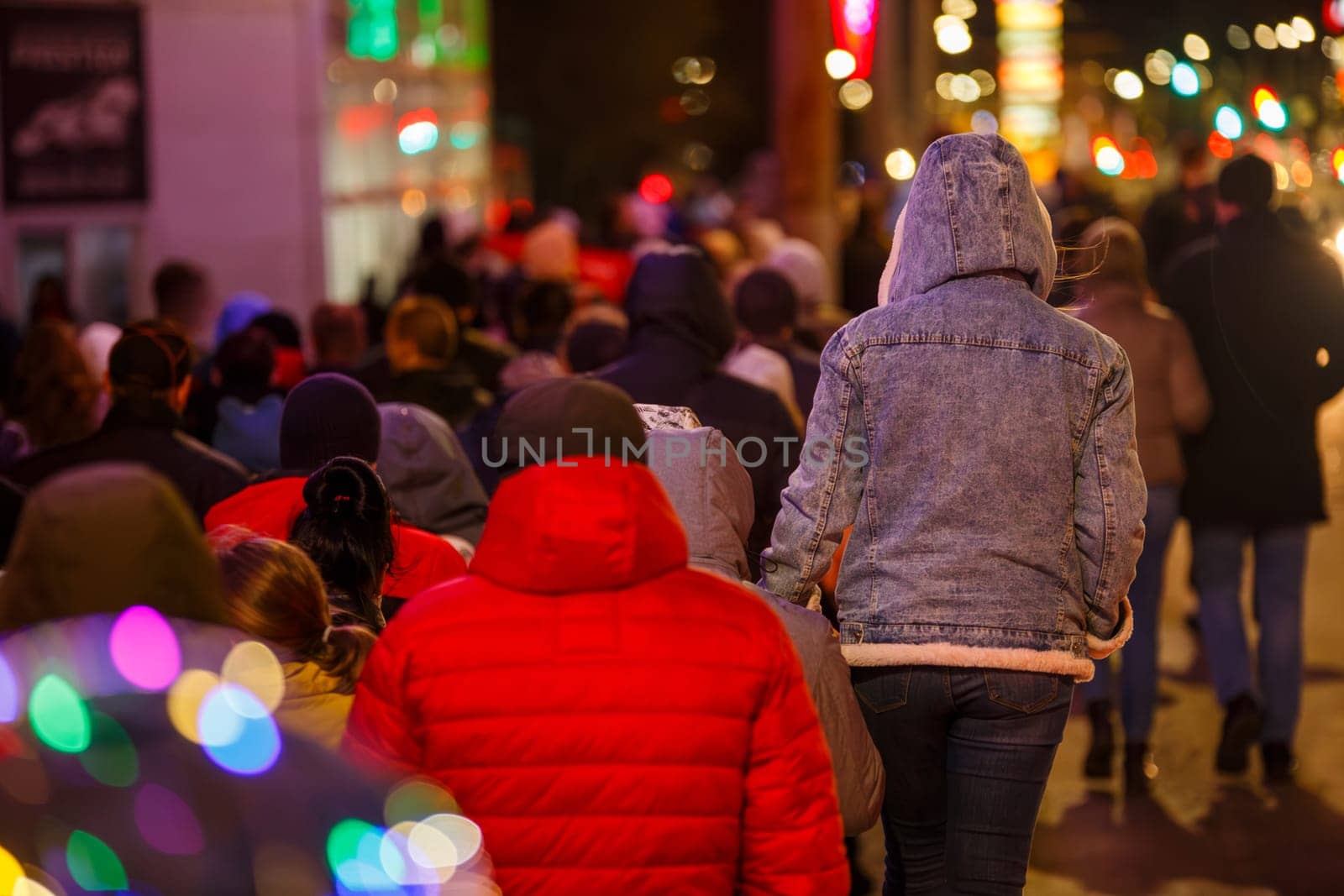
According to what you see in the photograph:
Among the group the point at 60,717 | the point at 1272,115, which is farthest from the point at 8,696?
the point at 1272,115

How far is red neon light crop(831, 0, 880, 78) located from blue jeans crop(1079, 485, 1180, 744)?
491 inches

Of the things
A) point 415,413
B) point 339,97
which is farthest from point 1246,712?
point 339,97

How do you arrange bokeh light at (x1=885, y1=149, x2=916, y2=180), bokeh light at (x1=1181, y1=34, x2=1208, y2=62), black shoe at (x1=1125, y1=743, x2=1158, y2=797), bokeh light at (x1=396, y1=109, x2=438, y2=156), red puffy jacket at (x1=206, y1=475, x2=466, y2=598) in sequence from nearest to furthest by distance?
red puffy jacket at (x1=206, y1=475, x2=466, y2=598) < black shoe at (x1=1125, y1=743, x2=1158, y2=797) < bokeh light at (x1=396, y1=109, x2=438, y2=156) < bokeh light at (x1=885, y1=149, x2=916, y2=180) < bokeh light at (x1=1181, y1=34, x2=1208, y2=62)

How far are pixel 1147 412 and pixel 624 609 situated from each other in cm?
450

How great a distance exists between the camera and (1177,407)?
7.12 meters

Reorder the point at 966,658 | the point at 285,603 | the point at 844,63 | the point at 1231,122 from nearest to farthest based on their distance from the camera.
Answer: the point at 285,603 < the point at 966,658 < the point at 1231,122 < the point at 844,63

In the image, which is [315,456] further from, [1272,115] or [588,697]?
[1272,115]

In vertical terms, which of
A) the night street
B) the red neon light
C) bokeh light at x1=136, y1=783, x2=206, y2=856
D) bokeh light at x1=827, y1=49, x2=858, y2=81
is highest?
the red neon light

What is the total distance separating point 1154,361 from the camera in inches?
280

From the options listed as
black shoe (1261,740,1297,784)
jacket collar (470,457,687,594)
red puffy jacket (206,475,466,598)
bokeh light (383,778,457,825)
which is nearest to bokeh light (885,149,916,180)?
black shoe (1261,740,1297,784)

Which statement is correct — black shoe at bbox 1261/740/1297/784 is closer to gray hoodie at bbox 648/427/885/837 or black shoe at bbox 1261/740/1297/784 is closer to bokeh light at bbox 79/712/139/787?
gray hoodie at bbox 648/427/885/837

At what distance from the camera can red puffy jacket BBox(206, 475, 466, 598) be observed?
4.60 meters

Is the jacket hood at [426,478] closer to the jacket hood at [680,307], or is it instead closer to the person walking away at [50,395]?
the jacket hood at [680,307]

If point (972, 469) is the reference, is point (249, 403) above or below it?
below
